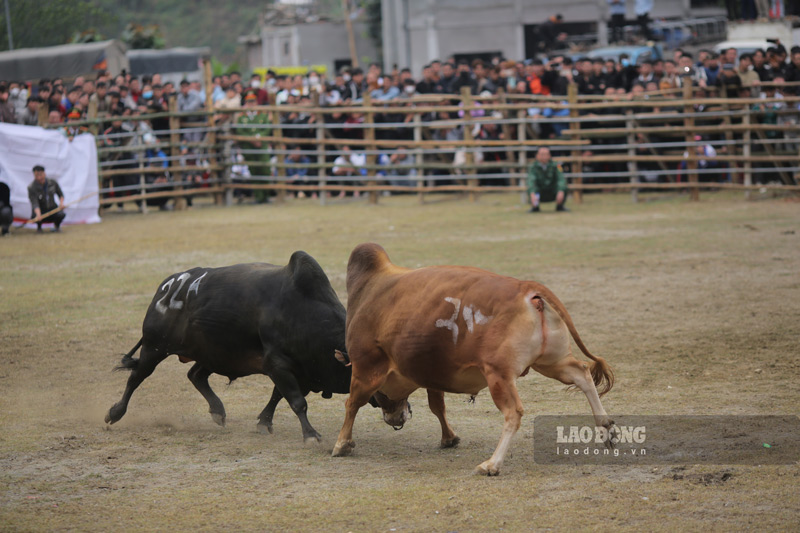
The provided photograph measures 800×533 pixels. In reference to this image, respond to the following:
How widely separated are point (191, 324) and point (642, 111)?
13.6 metres

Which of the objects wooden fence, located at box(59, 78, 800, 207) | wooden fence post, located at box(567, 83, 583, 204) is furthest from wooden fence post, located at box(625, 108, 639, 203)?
wooden fence post, located at box(567, 83, 583, 204)

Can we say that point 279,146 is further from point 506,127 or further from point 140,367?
point 140,367

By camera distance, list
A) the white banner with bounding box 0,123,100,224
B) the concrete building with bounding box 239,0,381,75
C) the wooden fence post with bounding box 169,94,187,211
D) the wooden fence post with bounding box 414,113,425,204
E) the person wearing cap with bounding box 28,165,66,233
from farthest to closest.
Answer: the concrete building with bounding box 239,0,381,75 < the wooden fence post with bounding box 169,94,187,211 < the wooden fence post with bounding box 414,113,425,204 < the white banner with bounding box 0,123,100,224 < the person wearing cap with bounding box 28,165,66,233

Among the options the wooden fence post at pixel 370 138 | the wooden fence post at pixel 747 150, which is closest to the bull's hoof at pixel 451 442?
the wooden fence post at pixel 747 150

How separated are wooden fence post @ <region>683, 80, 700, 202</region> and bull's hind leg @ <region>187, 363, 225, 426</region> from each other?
12.3 m

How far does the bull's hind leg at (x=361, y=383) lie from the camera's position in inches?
217

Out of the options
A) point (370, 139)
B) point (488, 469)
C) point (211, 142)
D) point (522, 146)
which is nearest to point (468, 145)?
point (522, 146)

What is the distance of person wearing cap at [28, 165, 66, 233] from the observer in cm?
1655

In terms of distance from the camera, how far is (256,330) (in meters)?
6.20

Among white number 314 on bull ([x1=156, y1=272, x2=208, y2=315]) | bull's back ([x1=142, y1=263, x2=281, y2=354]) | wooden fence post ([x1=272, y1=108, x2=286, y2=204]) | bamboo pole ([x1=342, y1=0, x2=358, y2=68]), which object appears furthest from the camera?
bamboo pole ([x1=342, y1=0, x2=358, y2=68])

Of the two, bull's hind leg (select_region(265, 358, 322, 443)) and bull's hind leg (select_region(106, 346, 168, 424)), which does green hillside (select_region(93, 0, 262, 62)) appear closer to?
bull's hind leg (select_region(106, 346, 168, 424))

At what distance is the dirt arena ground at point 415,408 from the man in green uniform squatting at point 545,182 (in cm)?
275

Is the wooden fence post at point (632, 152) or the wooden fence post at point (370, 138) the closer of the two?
the wooden fence post at point (632, 152)

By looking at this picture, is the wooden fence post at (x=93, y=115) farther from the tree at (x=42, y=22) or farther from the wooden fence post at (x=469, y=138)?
the tree at (x=42, y=22)
